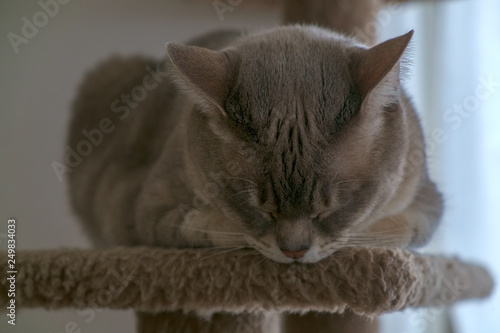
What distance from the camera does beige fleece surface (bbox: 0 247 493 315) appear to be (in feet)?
3.28

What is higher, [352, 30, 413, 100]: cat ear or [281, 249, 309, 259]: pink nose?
[352, 30, 413, 100]: cat ear

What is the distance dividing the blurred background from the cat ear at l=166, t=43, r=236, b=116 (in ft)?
3.10

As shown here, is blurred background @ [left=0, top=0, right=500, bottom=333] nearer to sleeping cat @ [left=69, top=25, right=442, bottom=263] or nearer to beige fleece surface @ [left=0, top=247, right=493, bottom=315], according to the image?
sleeping cat @ [left=69, top=25, right=442, bottom=263]

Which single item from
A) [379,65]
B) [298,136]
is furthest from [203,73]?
[379,65]

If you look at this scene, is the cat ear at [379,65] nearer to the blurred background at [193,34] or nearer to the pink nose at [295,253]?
the pink nose at [295,253]

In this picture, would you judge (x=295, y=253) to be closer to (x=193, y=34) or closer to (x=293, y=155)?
(x=293, y=155)

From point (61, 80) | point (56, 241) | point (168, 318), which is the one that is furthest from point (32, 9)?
point (168, 318)

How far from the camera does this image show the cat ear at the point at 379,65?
980 millimetres

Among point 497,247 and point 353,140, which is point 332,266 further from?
point 497,247

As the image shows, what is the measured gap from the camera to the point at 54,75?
2.24m

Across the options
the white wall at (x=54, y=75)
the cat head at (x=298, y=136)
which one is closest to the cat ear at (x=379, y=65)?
the cat head at (x=298, y=136)

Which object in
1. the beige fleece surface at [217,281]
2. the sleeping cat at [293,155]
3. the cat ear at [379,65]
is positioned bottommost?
the beige fleece surface at [217,281]

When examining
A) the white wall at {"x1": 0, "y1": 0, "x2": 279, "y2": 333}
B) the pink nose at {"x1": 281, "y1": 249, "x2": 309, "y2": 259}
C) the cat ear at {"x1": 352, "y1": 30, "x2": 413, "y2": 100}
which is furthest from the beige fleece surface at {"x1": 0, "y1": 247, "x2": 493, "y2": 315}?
the white wall at {"x1": 0, "y1": 0, "x2": 279, "y2": 333}

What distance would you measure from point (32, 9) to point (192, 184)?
1228mm
